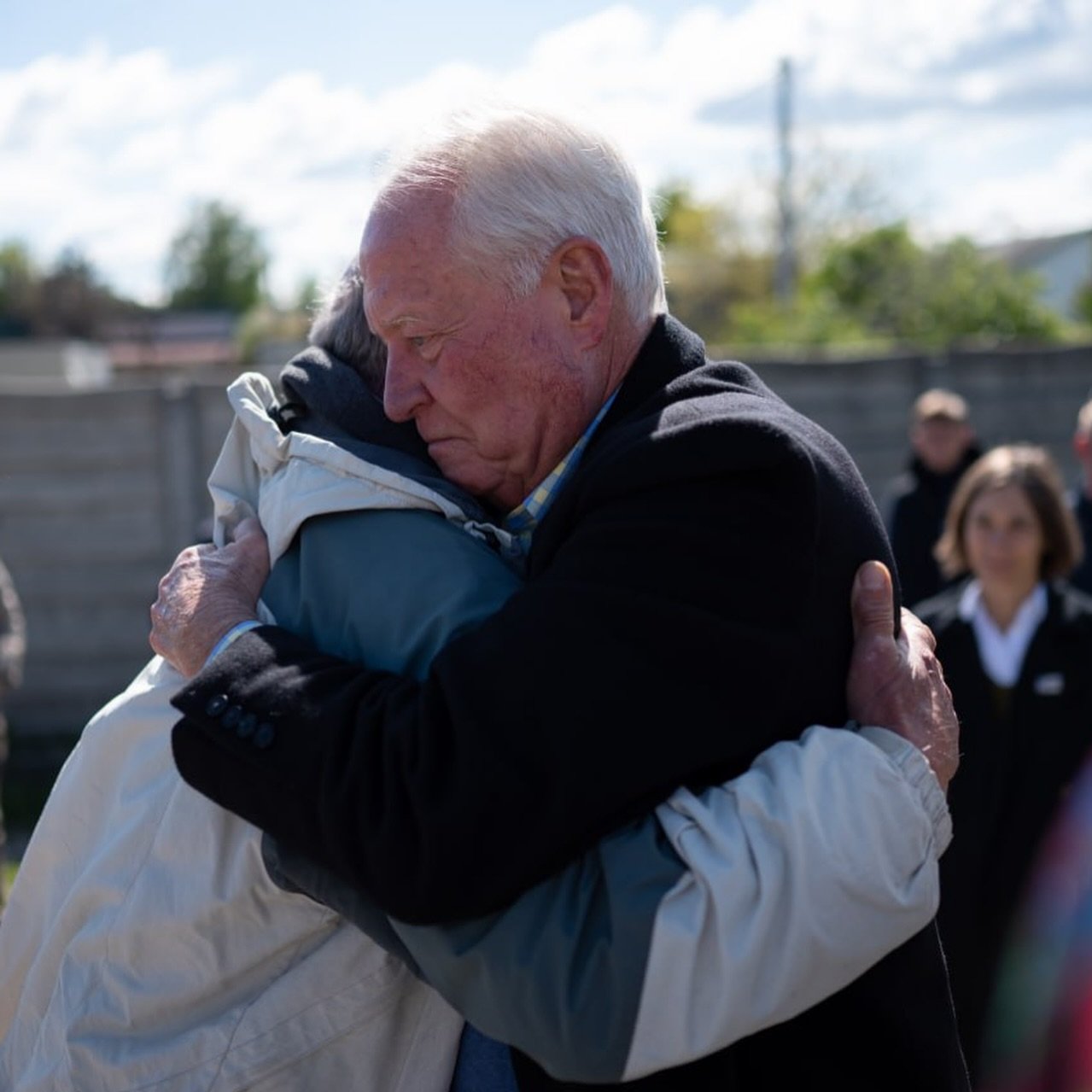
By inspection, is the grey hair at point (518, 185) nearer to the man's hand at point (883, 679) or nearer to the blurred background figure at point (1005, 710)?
the man's hand at point (883, 679)

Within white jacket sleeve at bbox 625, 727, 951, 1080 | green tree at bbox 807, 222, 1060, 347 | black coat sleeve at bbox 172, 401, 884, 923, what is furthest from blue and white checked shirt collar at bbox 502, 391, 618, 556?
green tree at bbox 807, 222, 1060, 347

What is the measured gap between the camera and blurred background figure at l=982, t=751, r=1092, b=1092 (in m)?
4.37

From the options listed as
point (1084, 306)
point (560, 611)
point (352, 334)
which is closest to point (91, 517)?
point (352, 334)

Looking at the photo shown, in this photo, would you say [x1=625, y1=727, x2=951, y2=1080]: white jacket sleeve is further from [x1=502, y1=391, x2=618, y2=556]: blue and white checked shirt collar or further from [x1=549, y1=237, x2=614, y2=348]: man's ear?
[x1=549, y1=237, x2=614, y2=348]: man's ear

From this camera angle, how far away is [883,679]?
1653mm

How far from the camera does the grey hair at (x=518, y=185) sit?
1625 mm

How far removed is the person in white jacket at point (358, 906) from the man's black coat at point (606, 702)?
0.20ft

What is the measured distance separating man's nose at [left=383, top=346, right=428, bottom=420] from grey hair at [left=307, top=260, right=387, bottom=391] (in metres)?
0.10

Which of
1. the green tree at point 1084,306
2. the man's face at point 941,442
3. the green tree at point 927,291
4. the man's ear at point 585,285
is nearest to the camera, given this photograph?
the man's ear at point 585,285

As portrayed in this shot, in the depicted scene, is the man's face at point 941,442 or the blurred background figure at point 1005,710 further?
the man's face at point 941,442

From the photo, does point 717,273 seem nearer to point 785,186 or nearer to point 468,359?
point 785,186

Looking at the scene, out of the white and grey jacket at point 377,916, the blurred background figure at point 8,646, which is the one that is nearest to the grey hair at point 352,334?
the white and grey jacket at point 377,916

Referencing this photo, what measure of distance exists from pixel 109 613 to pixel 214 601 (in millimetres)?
7711

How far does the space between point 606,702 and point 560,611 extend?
10 centimetres
